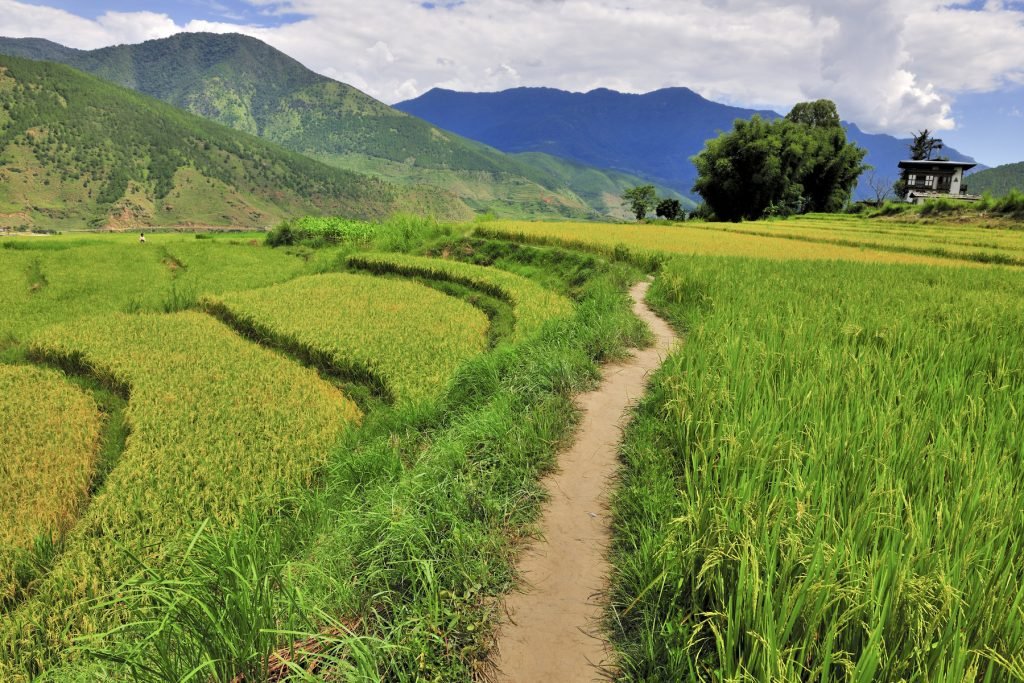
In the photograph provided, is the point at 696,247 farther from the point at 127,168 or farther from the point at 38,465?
the point at 127,168

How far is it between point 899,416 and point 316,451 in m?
6.72

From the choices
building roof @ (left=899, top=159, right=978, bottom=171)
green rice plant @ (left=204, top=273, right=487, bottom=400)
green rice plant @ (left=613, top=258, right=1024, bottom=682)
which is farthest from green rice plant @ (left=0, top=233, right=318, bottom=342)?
building roof @ (left=899, top=159, right=978, bottom=171)

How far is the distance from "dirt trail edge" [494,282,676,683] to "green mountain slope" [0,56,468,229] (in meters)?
124

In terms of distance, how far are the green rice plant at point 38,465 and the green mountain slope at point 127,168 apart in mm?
115079

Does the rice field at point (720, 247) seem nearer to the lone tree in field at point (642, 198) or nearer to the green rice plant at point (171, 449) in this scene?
the green rice plant at point (171, 449)

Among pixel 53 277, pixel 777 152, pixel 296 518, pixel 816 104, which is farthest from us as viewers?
pixel 816 104

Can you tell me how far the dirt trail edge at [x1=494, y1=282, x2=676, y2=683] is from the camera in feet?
8.45

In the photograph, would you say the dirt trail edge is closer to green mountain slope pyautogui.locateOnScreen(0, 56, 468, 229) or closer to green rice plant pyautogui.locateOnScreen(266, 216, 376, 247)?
green rice plant pyautogui.locateOnScreen(266, 216, 376, 247)

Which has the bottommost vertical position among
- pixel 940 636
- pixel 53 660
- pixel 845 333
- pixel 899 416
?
pixel 53 660

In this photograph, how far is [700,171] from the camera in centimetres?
5175

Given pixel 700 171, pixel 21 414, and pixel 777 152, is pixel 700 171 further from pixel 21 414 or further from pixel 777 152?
pixel 21 414

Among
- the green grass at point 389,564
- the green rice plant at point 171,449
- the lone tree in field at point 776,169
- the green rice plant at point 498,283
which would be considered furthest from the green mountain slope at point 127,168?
the green grass at point 389,564

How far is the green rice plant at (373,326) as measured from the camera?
30.6ft

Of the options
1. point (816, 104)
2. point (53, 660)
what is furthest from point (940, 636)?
point (816, 104)
